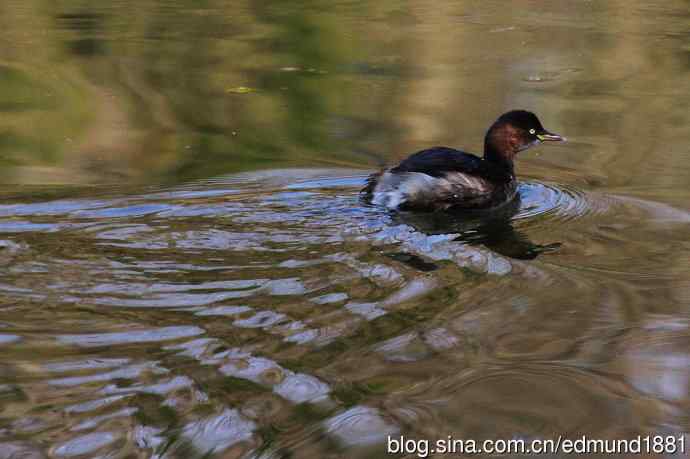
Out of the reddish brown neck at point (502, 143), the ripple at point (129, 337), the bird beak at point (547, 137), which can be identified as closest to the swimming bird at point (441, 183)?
the reddish brown neck at point (502, 143)

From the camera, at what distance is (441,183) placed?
6.80m

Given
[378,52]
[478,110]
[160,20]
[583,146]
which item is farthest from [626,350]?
[160,20]

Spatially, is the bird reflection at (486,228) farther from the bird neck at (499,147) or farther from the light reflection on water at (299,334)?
the bird neck at (499,147)

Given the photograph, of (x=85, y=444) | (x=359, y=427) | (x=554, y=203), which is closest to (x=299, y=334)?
(x=359, y=427)

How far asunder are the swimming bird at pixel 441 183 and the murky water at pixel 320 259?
16cm

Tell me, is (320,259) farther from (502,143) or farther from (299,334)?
(502,143)

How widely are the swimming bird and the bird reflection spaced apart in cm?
6

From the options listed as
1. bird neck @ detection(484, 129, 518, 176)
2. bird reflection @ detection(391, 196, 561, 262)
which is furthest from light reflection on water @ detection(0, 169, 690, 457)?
bird neck @ detection(484, 129, 518, 176)

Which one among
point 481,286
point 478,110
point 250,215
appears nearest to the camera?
point 481,286

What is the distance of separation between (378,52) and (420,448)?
28.6ft

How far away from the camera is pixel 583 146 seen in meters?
8.28

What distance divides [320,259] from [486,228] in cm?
149

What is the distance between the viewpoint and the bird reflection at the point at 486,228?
5.97 m

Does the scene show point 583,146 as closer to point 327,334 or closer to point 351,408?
point 327,334
